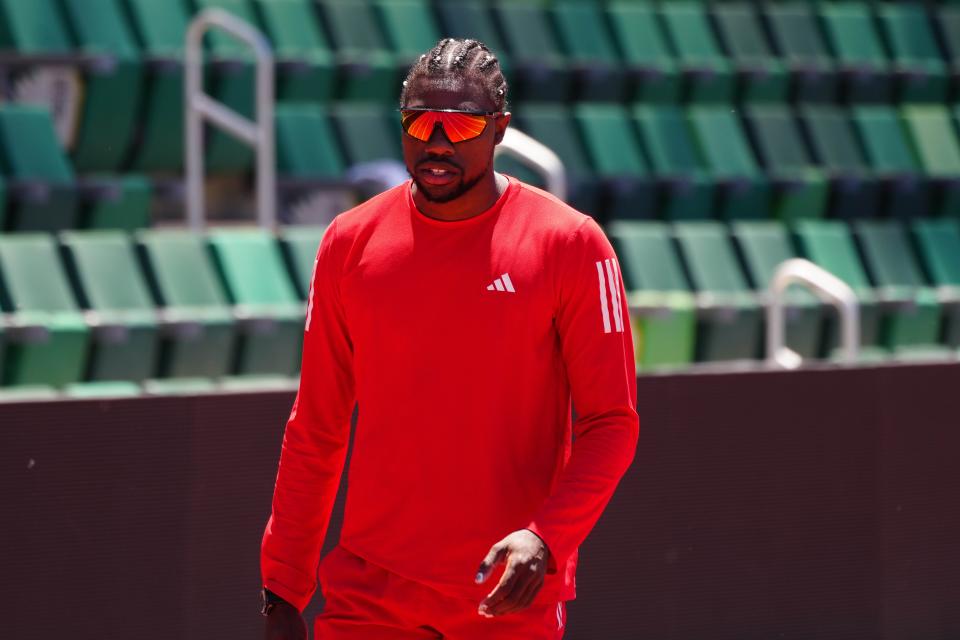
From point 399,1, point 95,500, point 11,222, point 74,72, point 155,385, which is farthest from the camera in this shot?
point 399,1

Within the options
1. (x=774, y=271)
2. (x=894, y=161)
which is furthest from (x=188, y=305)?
(x=894, y=161)

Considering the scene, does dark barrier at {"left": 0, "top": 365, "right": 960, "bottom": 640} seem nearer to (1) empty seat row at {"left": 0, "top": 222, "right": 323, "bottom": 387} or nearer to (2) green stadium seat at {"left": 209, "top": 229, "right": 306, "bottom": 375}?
(1) empty seat row at {"left": 0, "top": 222, "right": 323, "bottom": 387}

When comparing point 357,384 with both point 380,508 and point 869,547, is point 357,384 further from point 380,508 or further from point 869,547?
point 869,547

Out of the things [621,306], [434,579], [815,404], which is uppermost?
[621,306]

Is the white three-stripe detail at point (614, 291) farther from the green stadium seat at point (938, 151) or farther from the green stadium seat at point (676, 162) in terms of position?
the green stadium seat at point (938, 151)

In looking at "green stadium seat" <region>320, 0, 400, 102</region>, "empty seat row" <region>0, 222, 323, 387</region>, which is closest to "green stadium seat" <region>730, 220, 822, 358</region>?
"green stadium seat" <region>320, 0, 400, 102</region>

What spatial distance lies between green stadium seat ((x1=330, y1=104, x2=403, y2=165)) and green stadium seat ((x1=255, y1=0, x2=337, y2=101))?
20cm

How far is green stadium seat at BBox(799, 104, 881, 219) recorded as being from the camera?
390 inches

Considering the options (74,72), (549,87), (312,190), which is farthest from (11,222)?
(549,87)

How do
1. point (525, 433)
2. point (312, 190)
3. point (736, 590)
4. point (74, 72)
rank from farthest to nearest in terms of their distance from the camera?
point (312, 190)
point (74, 72)
point (736, 590)
point (525, 433)

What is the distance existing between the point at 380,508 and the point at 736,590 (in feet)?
9.63

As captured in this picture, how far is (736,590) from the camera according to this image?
5.14 m

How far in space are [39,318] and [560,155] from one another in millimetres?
3506

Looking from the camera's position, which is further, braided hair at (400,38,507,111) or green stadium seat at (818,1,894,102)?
green stadium seat at (818,1,894,102)
